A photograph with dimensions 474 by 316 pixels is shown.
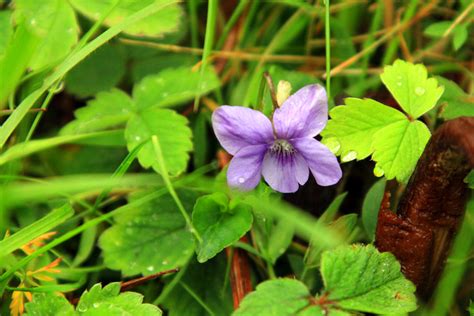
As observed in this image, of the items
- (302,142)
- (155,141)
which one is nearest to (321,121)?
(302,142)

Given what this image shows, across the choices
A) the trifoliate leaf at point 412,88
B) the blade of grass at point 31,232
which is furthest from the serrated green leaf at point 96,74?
the trifoliate leaf at point 412,88

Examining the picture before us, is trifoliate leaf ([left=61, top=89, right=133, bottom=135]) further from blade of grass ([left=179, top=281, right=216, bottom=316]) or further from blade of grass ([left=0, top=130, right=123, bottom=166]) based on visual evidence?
blade of grass ([left=179, top=281, right=216, bottom=316])

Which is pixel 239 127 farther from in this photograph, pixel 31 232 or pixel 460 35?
pixel 460 35

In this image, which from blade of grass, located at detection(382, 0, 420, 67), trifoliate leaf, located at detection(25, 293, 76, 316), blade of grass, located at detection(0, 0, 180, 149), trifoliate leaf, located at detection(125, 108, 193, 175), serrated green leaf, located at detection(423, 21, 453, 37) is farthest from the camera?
blade of grass, located at detection(382, 0, 420, 67)

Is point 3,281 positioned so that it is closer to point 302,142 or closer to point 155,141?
point 155,141

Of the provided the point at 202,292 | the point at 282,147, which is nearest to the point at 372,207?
the point at 282,147

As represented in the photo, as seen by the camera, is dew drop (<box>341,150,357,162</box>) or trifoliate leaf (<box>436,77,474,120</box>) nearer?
dew drop (<box>341,150,357,162</box>)

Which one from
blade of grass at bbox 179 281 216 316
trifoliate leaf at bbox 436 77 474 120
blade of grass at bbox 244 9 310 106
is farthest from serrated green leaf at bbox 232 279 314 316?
blade of grass at bbox 244 9 310 106
